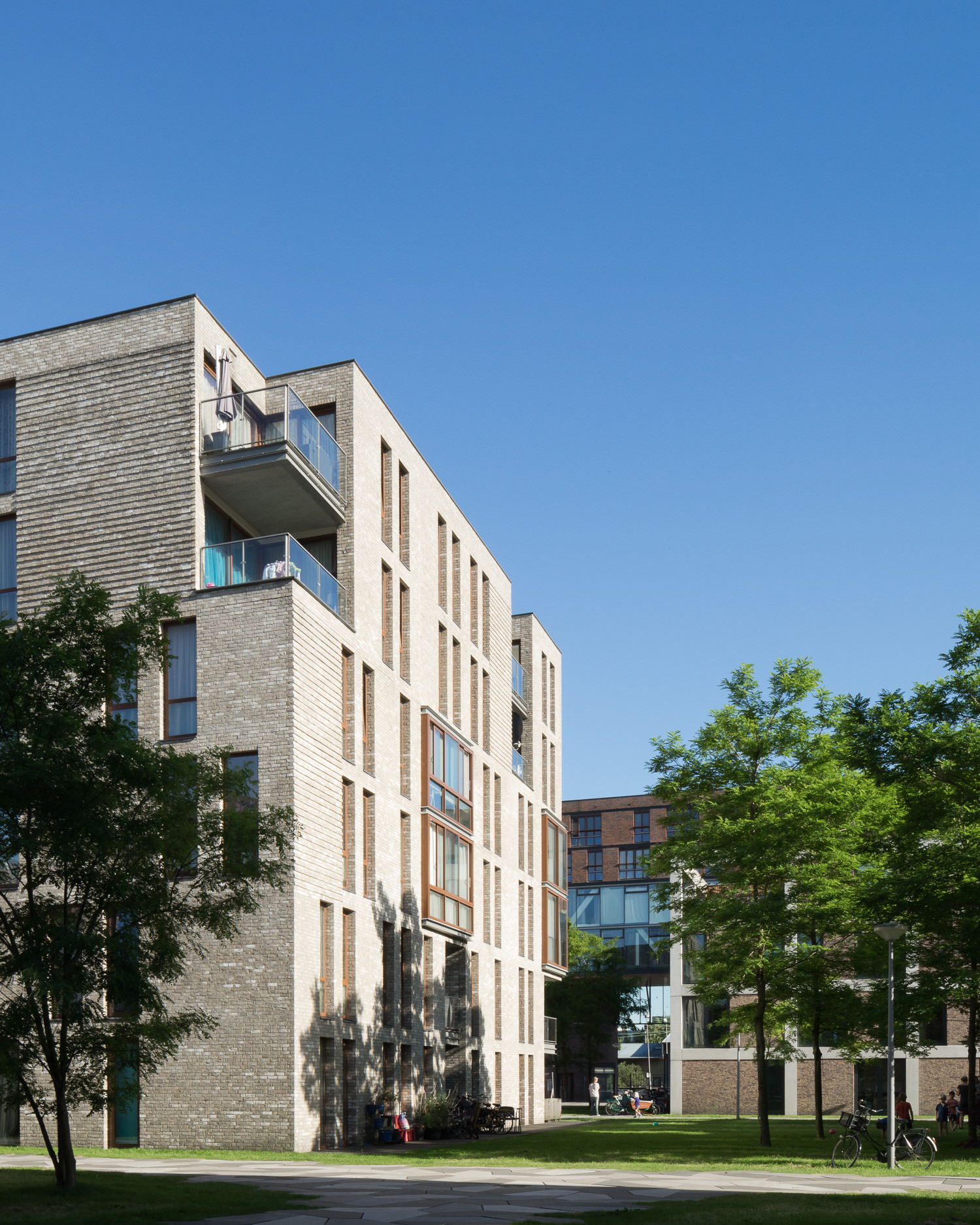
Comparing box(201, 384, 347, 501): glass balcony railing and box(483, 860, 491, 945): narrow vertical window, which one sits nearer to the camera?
box(201, 384, 347, 501): glass balcony railing

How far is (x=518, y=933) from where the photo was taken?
157 feet

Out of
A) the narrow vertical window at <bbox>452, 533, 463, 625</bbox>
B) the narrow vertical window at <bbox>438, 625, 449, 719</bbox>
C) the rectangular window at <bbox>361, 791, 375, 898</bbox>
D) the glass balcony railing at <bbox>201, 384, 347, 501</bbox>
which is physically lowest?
the rectangular window at <bbox>361, 791, 375, 898</bbox>

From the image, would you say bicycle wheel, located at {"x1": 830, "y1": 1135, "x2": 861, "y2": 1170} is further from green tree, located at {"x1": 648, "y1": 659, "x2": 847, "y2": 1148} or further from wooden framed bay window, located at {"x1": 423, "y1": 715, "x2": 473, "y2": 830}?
wooden framed bay window, located at {"x1": 423, "y1": 715, "x2": 473, "y2": 830}

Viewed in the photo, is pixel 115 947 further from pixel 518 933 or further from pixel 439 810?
pixel 518 933

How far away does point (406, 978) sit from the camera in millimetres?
34438

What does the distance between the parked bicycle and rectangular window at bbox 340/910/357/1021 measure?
11.1 meters

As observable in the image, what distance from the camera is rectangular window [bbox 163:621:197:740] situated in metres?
28.9

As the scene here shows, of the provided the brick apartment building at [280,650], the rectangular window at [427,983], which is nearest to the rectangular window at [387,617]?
the brick apartment building at [280,650]

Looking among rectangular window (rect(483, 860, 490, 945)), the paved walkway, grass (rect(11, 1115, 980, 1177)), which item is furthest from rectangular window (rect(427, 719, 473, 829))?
the paved walkway

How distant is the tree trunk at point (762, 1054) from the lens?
30844 millimetres

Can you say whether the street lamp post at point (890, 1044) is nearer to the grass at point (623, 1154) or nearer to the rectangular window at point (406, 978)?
the grass at point (623, 1154)

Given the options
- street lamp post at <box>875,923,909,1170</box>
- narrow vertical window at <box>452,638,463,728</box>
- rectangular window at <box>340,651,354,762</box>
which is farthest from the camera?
narrow vertical window at <box>452,638,463,728</box>

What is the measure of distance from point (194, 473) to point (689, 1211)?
1936 cm

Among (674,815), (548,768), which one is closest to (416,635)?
(674,815)
